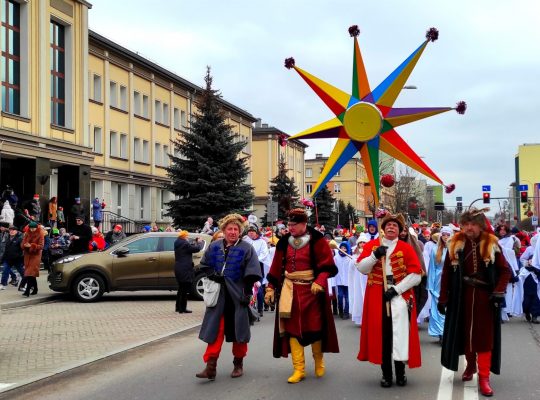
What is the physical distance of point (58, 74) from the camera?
3077 centimetres

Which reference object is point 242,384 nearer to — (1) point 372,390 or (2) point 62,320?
(1) point 372,390

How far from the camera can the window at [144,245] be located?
17.2m

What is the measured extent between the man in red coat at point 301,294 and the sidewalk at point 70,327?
2973mm

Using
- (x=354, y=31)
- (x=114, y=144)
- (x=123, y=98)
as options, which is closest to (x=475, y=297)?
(x=354, y=31)

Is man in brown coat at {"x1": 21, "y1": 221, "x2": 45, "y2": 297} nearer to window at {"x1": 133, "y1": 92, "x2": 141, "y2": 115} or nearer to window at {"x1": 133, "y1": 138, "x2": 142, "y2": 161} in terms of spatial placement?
window at {"x1": 133, "y1": 138, "x2": 142, "y2": 161}

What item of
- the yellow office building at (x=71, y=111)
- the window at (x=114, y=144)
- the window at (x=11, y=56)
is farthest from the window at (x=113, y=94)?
the window at (x=11, y=56)

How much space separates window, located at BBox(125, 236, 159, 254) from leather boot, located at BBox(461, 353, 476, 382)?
35.4 feet

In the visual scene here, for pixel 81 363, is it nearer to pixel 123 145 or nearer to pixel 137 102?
pixel 123 145

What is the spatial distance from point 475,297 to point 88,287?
11.7m

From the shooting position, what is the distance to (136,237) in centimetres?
1739

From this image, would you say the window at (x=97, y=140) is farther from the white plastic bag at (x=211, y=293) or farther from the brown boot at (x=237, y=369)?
the brown boot at (x=237, y=369)

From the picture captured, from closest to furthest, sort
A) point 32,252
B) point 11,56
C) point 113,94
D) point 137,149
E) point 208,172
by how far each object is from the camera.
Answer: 1. point 32,252
2. point 11,56
3. point 208,172
4. point 113,94
5. point 137,149

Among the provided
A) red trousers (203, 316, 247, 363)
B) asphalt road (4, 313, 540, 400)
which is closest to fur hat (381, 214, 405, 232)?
asphalt road (4, 313, 540, 400)

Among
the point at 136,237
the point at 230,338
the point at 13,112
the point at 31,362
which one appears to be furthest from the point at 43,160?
the point at 230,338
